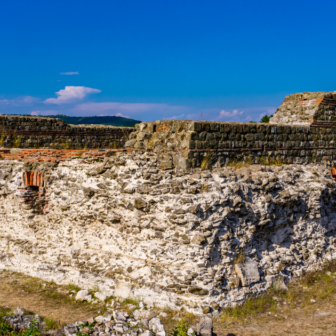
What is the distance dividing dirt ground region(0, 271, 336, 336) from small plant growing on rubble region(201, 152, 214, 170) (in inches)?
101

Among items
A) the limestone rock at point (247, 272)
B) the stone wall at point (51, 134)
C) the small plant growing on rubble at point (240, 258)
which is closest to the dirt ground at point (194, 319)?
the limestone rock at point (247, 272)

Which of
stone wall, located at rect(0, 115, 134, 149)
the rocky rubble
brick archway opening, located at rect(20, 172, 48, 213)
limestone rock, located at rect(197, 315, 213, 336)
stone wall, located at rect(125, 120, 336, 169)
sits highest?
stone wall, located at rect(0, 115, 134, 149)

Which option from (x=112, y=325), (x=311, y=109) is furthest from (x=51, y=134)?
(x=112, y=325)

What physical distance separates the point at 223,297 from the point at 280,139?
370 cm

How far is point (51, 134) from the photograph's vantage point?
13117mm

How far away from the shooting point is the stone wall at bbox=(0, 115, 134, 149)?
11.9 m

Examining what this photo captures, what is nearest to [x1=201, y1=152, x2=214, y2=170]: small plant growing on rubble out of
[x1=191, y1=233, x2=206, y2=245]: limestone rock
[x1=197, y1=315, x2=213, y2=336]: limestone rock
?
[x1=191, y1=233, x2=206, y2=245]: limestone rock

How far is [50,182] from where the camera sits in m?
7.07

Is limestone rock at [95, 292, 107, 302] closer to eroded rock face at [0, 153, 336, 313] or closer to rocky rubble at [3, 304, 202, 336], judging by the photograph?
eroded rock face at [0, 153, 336, 313]

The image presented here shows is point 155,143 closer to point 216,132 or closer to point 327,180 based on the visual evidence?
point 216,132

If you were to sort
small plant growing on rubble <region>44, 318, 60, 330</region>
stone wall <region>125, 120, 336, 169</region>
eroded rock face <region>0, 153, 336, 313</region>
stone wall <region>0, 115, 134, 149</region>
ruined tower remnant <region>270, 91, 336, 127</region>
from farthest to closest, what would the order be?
stone wall <region>0, 115, 134, 149</region> < ruined tower remnant <region>270, 91, 336, 127</region> < stone wall <region>125, 120, 336, 169</region> < eroded rock face <region>0, 153, 336, 313</region> < small plant growing on rubble <region>44, 318, 60, 330</region>

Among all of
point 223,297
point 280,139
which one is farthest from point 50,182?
point 280,139

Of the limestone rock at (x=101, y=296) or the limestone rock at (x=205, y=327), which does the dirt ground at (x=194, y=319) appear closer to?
the limestone rock at (x=101, y=296)

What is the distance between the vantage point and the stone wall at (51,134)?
11.9 m
